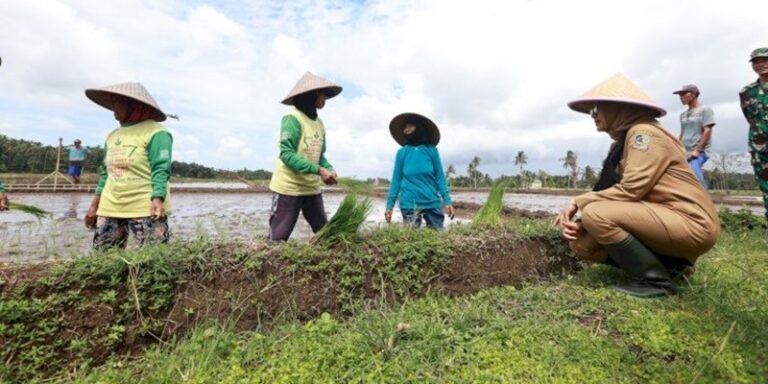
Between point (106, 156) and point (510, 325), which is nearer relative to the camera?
point (510, 325)

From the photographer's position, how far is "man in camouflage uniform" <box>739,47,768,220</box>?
392cm

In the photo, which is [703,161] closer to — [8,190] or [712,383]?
[712,383]

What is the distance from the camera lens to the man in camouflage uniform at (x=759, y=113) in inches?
154

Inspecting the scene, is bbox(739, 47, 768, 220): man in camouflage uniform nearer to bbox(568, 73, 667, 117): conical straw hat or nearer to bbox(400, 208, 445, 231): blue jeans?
bbox(568, 73, 667, 117): conical straw hat

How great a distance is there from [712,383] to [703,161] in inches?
211

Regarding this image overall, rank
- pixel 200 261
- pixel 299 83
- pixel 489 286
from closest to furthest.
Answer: pixel 200 261 → pixel 489 286 → pixel 299 83

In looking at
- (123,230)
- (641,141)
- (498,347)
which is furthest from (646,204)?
(123,230)

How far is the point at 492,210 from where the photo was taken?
413 cm

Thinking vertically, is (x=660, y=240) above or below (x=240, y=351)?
above

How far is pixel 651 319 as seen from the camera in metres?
2.18

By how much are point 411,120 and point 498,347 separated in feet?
10.2

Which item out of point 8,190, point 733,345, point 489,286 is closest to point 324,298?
point 489,286

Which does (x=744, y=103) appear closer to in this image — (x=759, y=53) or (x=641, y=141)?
(x=759, y=53)

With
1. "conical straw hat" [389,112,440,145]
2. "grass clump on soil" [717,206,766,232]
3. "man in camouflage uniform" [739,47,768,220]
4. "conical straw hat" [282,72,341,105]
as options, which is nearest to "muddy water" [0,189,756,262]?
"conical straw hat" [389,112,440,145]
